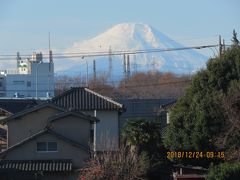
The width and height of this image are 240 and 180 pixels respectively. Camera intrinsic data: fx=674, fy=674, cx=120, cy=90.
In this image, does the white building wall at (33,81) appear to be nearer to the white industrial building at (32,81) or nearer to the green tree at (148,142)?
the white industrial building at (32,81)

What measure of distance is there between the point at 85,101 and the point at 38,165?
13130 mm

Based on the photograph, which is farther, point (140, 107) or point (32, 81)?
point (32, 81)

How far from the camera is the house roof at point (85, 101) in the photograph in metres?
46.9

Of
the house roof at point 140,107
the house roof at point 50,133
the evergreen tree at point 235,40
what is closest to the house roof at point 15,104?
the house roof at point 140,107

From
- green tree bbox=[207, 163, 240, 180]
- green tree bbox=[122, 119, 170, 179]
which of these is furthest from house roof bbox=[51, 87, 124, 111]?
green tree bbox=[207, 163, 240, 180]

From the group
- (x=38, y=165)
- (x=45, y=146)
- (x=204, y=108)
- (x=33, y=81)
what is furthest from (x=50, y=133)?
(x=33, y=81)

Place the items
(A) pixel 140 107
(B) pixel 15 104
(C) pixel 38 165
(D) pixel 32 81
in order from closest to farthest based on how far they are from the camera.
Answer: (C) pixel 38 165, (B) pixel 15 104, (A) pixel 140 107, (D) pixel 32 81

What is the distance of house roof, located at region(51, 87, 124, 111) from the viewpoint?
4694 cm

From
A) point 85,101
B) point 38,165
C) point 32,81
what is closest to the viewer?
point 38,165

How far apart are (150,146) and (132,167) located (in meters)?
2.91

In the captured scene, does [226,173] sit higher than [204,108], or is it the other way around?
[204,108]

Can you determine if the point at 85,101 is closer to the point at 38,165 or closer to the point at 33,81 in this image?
the point at 38,165

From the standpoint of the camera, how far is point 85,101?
47750mm

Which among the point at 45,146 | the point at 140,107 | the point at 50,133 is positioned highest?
the point at 140,107
